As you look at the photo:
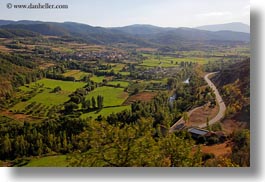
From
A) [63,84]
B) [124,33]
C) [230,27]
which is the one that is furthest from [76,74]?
[230,27]

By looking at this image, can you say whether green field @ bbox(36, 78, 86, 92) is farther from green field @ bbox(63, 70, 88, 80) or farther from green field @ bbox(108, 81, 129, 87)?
green field @ bbox(108, 81, 129, 87)

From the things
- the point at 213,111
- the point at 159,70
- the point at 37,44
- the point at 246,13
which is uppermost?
the point at 246,13

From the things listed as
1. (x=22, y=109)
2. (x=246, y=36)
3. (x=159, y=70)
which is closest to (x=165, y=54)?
(x=159, y=70)

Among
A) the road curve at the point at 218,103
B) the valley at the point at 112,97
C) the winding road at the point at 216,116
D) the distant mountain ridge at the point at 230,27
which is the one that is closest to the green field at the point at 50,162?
the valley at the point at 112,97

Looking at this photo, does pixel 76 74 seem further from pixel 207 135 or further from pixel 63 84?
pixel 207 135

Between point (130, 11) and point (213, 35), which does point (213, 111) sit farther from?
point (130, 11)

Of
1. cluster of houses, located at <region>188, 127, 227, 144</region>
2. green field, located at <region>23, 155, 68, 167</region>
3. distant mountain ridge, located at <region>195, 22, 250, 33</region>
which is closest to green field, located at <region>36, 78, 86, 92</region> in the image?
green field, located at <region>23, 155, 68, 167</region>
